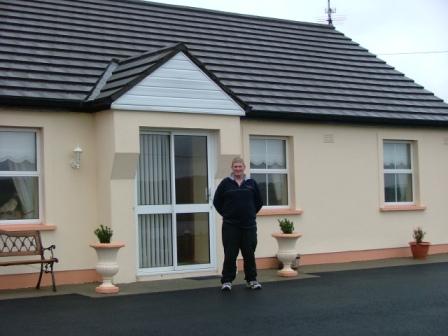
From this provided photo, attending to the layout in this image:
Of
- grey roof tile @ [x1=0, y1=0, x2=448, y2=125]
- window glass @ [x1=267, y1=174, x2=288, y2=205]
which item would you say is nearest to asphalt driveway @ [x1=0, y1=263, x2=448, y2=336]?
window glass @ [x1=267, y1=174, x2=288, y2=205]

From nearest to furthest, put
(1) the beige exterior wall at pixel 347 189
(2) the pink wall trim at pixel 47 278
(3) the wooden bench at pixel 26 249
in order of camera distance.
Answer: (3) the wooden bench at pixel 26 249 < (2) the pink wall trim at pixel 47 278 < (1) the beige exterior wall at pixel 347 189

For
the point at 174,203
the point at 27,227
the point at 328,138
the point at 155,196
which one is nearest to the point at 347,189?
the point at 328,138

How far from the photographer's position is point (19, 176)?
12250 mm

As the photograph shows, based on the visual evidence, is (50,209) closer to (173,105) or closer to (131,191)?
(131,191)

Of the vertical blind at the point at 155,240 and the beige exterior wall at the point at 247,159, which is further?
the vertical blind at the point at 155,240

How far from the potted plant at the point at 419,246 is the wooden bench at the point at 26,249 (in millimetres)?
8109

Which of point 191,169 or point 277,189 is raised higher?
point 191,169

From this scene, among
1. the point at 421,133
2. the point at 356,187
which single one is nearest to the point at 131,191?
the point at 356,187

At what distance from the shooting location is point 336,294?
1075 cm

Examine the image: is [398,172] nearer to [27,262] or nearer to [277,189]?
[277,189]

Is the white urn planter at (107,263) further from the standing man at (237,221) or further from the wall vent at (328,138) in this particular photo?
the wall vent at (328,138)

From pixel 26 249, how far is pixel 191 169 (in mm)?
3266

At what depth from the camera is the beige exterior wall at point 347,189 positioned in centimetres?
1516

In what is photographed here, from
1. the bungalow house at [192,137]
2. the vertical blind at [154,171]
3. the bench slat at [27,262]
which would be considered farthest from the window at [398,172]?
the bench slat at [27,262]
